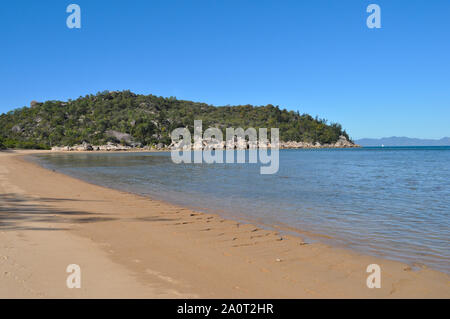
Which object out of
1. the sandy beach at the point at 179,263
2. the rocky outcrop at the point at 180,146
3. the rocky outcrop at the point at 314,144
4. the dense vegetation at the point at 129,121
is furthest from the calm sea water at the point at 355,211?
the rocky outcrop at the point at 314,144

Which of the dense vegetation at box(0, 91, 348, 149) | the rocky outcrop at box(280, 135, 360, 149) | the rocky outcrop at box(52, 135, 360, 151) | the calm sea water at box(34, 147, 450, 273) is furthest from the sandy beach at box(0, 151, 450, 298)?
the rocky outcrop at box(280, 135, 360, 149)

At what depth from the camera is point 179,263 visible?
201 inches

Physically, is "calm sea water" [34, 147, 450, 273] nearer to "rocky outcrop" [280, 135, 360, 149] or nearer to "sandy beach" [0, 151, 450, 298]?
"sandy beach" [0, 151, 450, 298]

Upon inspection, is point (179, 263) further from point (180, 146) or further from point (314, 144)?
point (314, 144)

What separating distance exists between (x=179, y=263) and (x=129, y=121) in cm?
12912

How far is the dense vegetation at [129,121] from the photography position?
4611 inches

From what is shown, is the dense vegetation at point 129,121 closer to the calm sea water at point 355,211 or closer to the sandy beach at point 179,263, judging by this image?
the calm sea water at point 355,211

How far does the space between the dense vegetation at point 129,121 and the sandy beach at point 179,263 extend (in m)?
94.2

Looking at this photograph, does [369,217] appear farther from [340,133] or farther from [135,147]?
[340,133]

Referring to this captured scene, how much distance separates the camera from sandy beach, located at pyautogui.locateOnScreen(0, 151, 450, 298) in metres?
4.06

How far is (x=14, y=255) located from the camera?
5.07 metres

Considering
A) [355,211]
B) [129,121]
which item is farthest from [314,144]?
[355,211]
